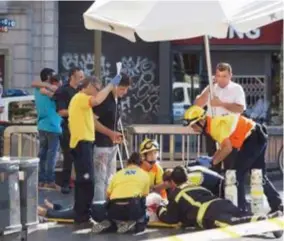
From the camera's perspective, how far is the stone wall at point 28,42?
779 inches

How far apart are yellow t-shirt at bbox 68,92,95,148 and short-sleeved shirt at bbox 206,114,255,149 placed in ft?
4.43

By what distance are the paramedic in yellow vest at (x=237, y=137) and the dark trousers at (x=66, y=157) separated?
285 centimetres

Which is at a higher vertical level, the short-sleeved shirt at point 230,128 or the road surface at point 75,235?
the short-sleeved shirt at point 230,128

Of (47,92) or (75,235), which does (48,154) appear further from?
(75,235)

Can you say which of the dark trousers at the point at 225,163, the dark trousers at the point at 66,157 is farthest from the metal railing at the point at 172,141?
the dark trousers at the point at 225,163

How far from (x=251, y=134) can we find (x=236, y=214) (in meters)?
1.03

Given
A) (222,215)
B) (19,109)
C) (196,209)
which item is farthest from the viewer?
(19,109)

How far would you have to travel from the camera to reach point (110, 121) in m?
10.3

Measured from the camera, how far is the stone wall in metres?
19.8

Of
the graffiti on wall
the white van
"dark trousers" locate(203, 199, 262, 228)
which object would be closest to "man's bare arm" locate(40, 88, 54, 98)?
the white van

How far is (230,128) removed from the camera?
9352 mm

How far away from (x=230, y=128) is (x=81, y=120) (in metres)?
1.69

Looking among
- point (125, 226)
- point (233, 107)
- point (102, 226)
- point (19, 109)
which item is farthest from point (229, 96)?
point (19, 109)

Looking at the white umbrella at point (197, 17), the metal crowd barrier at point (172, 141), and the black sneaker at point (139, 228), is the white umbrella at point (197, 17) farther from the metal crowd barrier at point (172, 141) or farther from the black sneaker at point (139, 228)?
the metal crowd barrier at point (172, 141)
